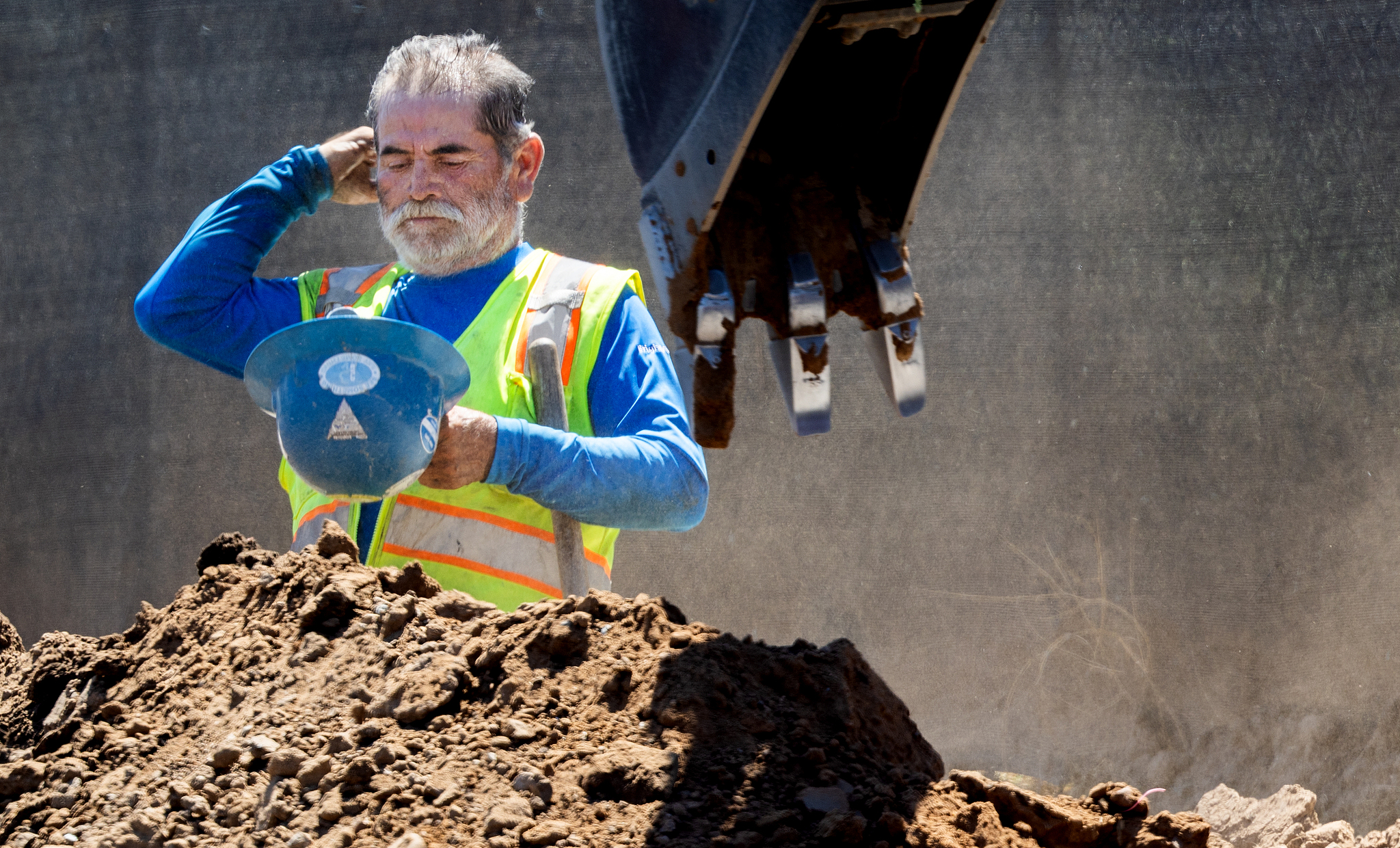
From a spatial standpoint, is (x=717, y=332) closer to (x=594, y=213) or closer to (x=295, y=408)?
(x=295, y=408)

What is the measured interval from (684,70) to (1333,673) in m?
4.03

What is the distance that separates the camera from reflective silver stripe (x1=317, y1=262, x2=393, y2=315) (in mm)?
2488

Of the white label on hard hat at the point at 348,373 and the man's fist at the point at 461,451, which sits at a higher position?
the white label on hard hat at the point at 348,373

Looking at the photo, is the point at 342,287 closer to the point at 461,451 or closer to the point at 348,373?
the point at 461,451

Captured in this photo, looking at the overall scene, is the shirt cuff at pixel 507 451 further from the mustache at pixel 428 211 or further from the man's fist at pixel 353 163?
the man's fist at pixel 353 163

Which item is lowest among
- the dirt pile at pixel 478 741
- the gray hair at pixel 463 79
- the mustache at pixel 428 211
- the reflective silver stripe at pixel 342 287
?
the dirt pile at pixel 478 741

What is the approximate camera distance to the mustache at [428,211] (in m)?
2.38

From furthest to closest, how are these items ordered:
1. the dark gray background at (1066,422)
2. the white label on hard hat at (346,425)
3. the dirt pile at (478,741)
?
the dark gray background at (1066,422) < the white label on hard hat at (346,425) < the dirt pile at (478,741)

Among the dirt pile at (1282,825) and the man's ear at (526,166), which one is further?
the man's ear at (526,166)


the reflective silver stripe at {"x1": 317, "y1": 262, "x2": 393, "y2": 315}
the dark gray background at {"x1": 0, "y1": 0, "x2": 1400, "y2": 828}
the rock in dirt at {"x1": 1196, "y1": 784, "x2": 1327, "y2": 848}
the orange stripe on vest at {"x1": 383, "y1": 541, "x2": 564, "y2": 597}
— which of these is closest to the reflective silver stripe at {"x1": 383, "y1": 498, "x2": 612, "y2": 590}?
the orange stripe on vest at {"x1": 383, "y1": 541, "x2": 564, "y2": 597}

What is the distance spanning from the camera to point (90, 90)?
463 cm

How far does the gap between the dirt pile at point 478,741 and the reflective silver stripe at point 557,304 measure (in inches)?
26.7

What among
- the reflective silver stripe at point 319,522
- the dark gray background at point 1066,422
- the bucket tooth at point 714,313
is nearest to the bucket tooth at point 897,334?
the bucket tooth at point 714,313

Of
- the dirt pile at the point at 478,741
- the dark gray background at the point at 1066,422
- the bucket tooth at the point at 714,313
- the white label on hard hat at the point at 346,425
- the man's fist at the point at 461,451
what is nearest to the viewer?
the dirt pile at the point at 478,741
